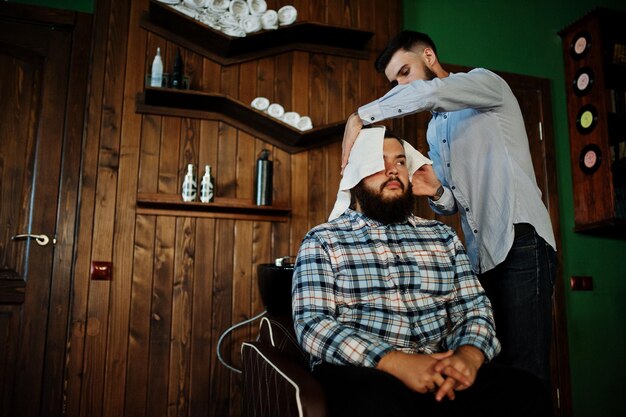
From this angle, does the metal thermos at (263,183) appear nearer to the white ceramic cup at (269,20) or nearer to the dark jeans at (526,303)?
the white ceramic cup at (269,20)

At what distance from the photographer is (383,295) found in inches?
63.7

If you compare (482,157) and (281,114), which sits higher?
(281,114)

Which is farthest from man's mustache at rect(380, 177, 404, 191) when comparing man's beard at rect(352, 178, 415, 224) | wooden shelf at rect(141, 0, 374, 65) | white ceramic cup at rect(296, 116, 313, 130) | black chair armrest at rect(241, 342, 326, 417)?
wooden shelf at rect(141, 0, 374, 65)

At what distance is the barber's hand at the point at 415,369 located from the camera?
1.31 meters

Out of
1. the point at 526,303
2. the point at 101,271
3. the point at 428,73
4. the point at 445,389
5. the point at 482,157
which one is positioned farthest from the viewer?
the point at 101,271

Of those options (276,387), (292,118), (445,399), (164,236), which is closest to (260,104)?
(292,118)

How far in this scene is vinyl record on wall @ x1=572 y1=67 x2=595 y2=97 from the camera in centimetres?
345

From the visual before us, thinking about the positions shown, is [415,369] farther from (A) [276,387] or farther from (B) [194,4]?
(B) [194,4]

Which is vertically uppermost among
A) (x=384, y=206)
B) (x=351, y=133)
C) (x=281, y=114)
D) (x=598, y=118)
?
(x=598, y=118)

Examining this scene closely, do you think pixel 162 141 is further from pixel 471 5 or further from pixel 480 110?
pixel 471 5

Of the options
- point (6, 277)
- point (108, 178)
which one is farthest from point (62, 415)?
point (108, 178)

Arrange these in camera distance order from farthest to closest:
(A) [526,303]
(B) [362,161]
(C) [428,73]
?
(C) [428,73]
(B) [362,161]
(A) [526,303]

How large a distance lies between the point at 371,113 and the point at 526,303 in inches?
33.9

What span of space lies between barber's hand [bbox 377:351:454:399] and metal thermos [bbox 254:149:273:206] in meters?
1.48
